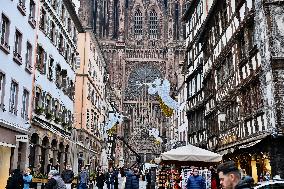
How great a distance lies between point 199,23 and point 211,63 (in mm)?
6128

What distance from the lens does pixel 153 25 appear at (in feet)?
264

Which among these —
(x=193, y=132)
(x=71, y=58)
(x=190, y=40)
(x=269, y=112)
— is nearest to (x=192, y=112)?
(x=193, y=132)

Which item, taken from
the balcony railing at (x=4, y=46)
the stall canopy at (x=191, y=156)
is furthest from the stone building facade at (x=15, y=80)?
the stall canopy at (x=191, y=156)

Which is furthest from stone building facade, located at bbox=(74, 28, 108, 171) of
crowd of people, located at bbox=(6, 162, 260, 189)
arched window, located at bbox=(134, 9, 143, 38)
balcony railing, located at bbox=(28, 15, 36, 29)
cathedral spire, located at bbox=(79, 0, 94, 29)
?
arched window, located at bbox=(134, 9, 143, 38)

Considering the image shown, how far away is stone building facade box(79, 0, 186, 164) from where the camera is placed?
73.6 metres

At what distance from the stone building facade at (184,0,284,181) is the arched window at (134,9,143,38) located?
47.8m

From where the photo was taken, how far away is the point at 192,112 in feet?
114

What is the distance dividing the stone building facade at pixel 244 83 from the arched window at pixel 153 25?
4753 cm

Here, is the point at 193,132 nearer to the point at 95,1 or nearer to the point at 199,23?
the point at 199,23

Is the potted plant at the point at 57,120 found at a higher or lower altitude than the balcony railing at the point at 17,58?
lower

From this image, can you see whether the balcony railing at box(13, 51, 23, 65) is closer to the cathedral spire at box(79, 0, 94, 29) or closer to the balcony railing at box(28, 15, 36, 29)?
the balcony railing at box(28, 15, 36, 29)

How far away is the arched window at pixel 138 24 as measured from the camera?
259 ft

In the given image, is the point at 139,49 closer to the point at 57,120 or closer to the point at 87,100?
the point at 87,100

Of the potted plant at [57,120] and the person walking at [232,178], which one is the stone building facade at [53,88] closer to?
the potted plant at [57,120]
